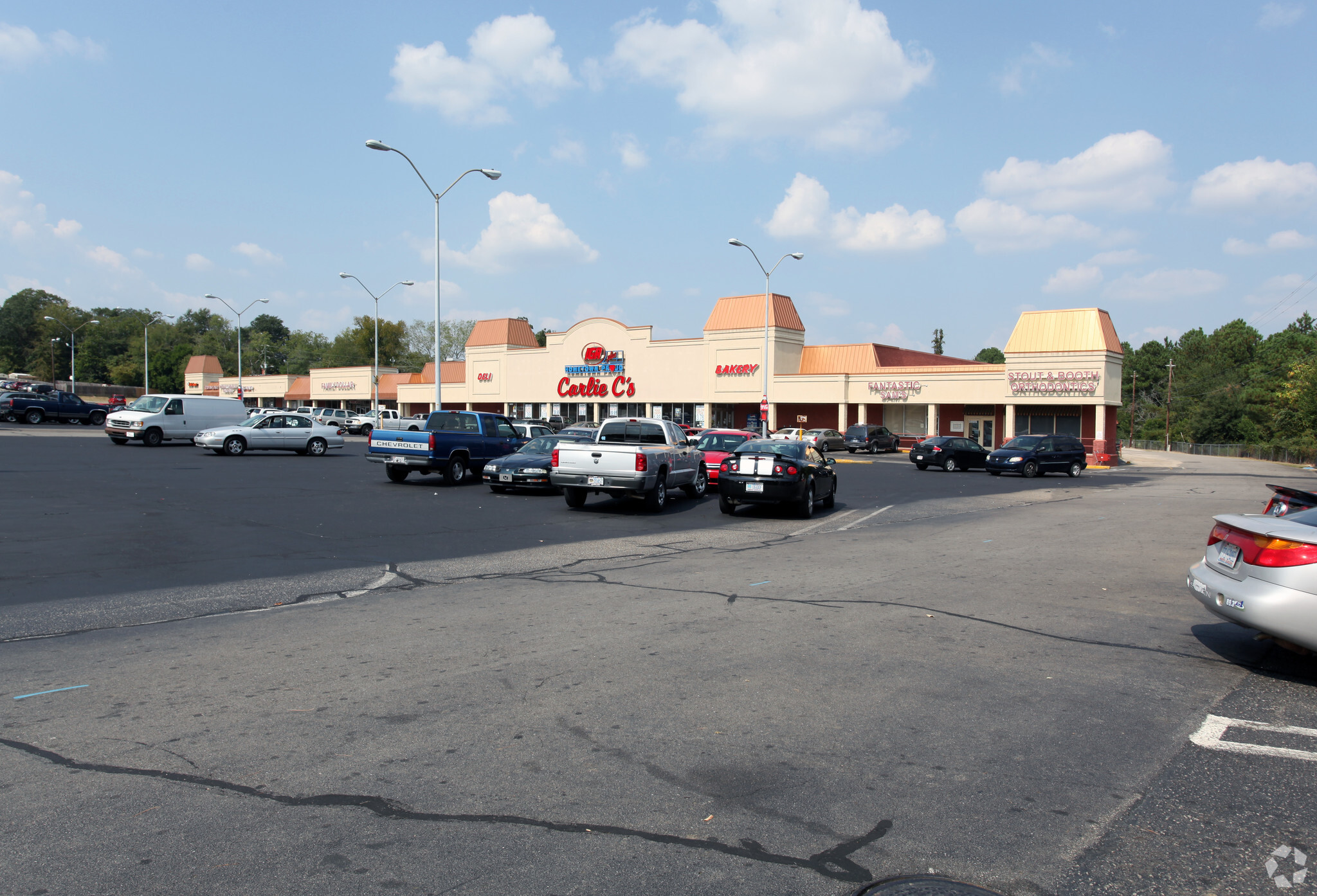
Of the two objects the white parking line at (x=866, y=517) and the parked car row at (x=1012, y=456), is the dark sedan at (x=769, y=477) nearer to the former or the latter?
the white parking line at (x=866, y=517)

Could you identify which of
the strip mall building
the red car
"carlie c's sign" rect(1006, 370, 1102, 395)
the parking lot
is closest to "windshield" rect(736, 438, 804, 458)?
the red car

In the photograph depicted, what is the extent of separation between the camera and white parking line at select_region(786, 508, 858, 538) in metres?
15.0

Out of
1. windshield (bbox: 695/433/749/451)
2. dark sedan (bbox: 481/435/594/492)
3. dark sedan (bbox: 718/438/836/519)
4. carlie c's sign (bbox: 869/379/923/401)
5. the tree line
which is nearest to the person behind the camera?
dark sedan (bbox: 718/438/836/519)

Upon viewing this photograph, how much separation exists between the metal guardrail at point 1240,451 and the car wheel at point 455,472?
5851 centimetres

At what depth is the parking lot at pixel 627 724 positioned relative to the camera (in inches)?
138

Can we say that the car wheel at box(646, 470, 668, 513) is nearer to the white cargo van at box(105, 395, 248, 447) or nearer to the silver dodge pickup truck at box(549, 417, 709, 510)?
the silver dodge pickup truck at box(549, 417, 709, 510)

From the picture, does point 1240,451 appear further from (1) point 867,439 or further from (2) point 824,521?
(2) point 824,521

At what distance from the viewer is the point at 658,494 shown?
1772 cm

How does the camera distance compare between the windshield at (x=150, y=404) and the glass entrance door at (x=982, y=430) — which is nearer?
the windshield at (x=150, y=404)

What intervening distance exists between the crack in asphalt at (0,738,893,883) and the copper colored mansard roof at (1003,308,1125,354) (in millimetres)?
48751

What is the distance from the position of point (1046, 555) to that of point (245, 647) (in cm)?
1043

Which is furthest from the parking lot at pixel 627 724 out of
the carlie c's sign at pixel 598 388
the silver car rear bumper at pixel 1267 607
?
the carlie c's sign at pixel 598 388

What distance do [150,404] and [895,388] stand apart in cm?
4070

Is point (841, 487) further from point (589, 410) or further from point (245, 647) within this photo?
point (589, 410)
